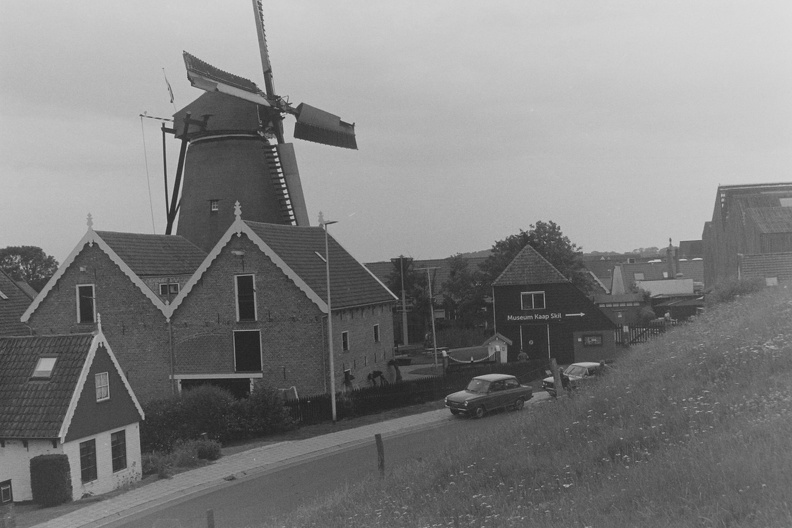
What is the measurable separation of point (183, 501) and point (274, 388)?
426 inches

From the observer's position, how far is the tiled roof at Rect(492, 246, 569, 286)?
47250 millimetres

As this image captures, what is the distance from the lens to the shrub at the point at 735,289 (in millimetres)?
30050

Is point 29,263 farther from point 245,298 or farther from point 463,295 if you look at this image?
point 245,298

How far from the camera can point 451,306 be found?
63594mm

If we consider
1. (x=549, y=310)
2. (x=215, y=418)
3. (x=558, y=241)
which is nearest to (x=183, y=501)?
(x=215, y=418)

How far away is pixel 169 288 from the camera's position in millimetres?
33312

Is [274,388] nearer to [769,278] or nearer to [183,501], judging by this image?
[183,501]

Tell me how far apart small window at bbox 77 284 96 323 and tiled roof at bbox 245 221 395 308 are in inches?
332

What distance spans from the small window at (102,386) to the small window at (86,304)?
10666 mm

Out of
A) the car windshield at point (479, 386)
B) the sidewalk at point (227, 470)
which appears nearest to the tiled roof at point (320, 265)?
the sidewalk at point (227, 470)

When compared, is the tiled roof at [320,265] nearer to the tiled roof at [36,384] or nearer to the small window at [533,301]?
the tiled roof at [36,384]

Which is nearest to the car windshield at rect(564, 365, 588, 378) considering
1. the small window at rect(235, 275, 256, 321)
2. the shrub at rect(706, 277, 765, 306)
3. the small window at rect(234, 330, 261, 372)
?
the shrub at rect(706, 277, 765, 306)

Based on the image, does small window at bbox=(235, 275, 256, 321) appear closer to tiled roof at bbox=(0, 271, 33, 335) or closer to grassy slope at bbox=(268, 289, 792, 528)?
tiled roof at bbox=(0, 271, 33, 335)

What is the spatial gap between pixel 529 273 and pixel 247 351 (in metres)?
23.3
